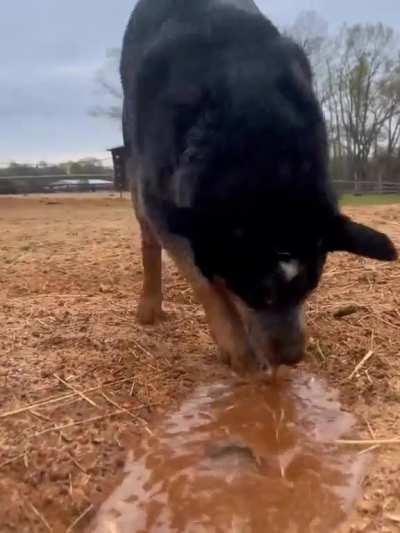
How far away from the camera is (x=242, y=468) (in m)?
3.00

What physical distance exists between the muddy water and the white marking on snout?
2.66ft

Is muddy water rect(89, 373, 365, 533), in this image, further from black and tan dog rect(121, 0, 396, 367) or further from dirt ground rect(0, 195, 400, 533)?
black and tan dog rect(121, 0, 396, 367)

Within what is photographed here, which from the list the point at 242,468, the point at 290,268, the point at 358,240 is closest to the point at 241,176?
the point at 290,268

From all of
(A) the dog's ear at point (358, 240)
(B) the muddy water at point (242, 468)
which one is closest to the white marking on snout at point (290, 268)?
(A) the dog's ear at point (358, 240)

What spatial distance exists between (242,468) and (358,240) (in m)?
1.15

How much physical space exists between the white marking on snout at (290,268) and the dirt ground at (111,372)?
0.88 m

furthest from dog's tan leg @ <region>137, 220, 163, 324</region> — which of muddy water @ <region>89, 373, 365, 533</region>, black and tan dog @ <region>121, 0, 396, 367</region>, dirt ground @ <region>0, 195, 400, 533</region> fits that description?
muddy water @ <region>89, 373, 365, 533</region>

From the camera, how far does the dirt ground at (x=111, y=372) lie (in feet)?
9.30

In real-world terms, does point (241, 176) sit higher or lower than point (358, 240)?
higher

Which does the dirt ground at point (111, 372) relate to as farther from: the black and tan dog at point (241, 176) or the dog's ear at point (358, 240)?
the dog's ear at point (358, 240)

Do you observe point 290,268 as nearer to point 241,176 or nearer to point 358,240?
point 358,240

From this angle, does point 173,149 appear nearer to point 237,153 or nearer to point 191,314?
point 237,153

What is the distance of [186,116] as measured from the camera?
374 centimetres

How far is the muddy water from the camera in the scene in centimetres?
268
